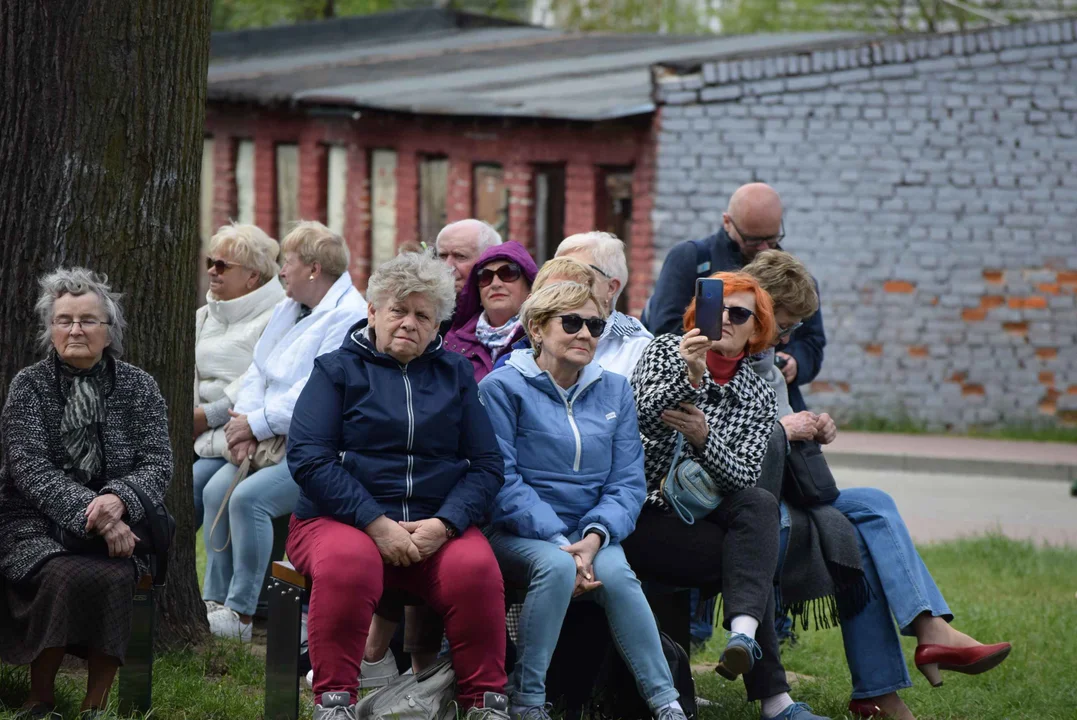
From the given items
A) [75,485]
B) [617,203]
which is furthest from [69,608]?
[617,203]

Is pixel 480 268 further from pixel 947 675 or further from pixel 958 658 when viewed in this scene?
pixel 947 675

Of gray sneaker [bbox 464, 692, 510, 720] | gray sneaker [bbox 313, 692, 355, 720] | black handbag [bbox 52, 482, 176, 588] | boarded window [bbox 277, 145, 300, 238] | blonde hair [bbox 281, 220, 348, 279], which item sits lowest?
gray sneaker [bbox 464, 692, 510, 720]

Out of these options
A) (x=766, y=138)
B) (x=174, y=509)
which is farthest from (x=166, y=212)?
(x=766, y=138)

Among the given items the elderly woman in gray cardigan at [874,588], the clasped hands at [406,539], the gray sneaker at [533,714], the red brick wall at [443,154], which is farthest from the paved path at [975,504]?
the clasped hands at [406,539]

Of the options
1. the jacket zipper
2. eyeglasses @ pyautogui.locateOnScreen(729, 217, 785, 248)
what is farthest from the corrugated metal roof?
the jacket zipper

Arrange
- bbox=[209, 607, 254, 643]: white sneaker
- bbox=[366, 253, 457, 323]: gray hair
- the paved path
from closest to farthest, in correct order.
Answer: bbox=[366, 253, 457, 323]: gray hair < bbox=[209, 607, 254, 643]: white sneaker < the paved path

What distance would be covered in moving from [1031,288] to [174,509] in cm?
1157

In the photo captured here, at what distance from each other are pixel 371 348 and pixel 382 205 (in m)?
13.5

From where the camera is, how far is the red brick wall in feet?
51.6

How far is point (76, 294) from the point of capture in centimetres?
486

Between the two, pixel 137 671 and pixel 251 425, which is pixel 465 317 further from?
pixel 137 671

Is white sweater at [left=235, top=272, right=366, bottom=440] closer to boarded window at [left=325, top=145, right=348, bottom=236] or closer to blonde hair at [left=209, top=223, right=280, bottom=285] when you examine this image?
blonde hair at [left=209, top=223, right=280, bottom=285]

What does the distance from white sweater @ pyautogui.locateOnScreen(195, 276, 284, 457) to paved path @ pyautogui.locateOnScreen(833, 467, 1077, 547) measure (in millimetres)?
4889

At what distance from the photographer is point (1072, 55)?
15.1m
